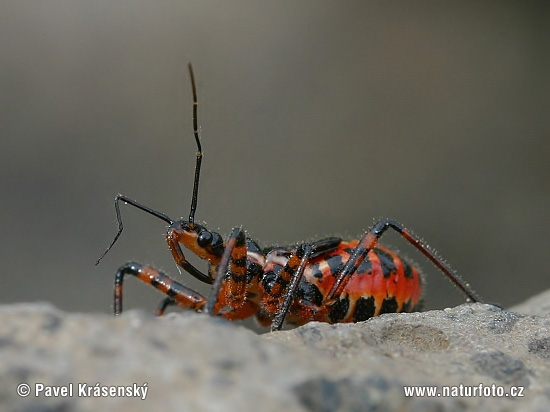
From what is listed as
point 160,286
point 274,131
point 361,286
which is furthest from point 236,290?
point 274,131

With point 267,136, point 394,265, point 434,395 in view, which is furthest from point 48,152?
point 434,395

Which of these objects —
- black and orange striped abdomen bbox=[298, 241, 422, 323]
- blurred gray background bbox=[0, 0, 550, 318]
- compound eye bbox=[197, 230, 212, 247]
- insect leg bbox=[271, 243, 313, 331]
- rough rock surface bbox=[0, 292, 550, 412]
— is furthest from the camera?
blurred gray background bbox=[0, 0, 550, 318]

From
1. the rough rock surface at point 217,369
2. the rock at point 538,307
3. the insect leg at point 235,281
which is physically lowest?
the rock at point 538,307

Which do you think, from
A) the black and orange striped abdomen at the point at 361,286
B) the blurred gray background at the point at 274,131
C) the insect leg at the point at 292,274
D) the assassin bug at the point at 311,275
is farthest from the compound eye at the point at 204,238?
the blurred gray background at the point at 274,131

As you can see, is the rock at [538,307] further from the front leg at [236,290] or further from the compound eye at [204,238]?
the compound eye at [204,238]

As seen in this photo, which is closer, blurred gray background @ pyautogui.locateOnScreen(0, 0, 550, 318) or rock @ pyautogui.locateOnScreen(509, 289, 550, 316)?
rock @ pyautogui.locateOnScreen(509, 289, 550, 316)

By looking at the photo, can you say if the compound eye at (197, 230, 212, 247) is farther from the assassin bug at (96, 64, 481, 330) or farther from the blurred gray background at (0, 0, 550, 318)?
the blurred gray background at (0, 0, 550, 318)

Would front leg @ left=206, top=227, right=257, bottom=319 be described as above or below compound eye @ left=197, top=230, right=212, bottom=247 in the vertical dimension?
below

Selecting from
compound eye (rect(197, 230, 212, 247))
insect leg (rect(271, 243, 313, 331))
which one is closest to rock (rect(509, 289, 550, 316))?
insect leg (rect(271, 243, 313, 331))
